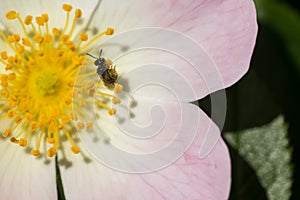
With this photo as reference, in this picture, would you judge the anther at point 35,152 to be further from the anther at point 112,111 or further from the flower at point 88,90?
the anther at point 112,111

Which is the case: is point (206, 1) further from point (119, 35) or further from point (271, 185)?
point (271, 185)

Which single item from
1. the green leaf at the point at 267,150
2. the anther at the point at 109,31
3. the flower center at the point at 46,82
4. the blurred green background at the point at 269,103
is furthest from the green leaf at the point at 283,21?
the flower center at the point at 46,82

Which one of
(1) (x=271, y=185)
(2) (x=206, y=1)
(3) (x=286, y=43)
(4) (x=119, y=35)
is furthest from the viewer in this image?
(3) (x=286, y=43)

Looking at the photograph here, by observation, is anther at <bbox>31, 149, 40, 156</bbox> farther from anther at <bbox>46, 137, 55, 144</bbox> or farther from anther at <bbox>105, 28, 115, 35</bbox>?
anther at <bbox>105, 28, 115, 35</bbox>

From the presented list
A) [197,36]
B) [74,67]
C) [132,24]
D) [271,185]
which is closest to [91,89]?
[74,67]

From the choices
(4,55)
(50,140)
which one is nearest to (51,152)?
(50,140)

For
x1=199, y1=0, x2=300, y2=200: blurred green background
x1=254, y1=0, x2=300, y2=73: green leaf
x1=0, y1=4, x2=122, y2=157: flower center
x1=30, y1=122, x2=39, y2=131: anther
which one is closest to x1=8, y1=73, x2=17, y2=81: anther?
x1=0, y1=4, x2=122, y2=157: flower center
